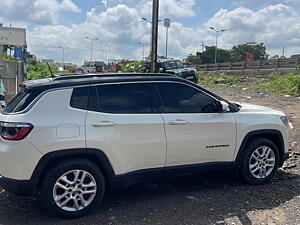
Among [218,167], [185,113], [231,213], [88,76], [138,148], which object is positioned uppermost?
[88,76]

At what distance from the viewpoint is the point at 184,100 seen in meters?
4.78

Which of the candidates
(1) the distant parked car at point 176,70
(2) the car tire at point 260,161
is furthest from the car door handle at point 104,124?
(1) the distant parked car at point 176,70

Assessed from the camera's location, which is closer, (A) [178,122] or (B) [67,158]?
(B) [67,158]

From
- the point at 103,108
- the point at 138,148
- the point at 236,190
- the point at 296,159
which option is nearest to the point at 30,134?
the point at 103,108

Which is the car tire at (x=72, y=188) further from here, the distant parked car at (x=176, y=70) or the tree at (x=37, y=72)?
the distant parked car at (x=176, y=70)

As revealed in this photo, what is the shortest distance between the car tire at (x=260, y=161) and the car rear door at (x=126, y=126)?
1489mm

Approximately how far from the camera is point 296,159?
658cm

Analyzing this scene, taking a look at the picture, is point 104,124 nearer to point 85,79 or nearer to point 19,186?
point 85,79

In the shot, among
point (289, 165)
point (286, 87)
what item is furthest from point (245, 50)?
point (289, 165)

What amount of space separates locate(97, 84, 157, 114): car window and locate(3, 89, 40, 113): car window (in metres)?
0.81

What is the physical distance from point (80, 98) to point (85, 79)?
0.33 m

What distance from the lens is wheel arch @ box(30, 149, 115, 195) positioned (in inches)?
152

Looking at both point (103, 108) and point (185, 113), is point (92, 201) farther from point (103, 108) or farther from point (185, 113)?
point (185, 113)

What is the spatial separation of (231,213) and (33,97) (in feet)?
9.29
